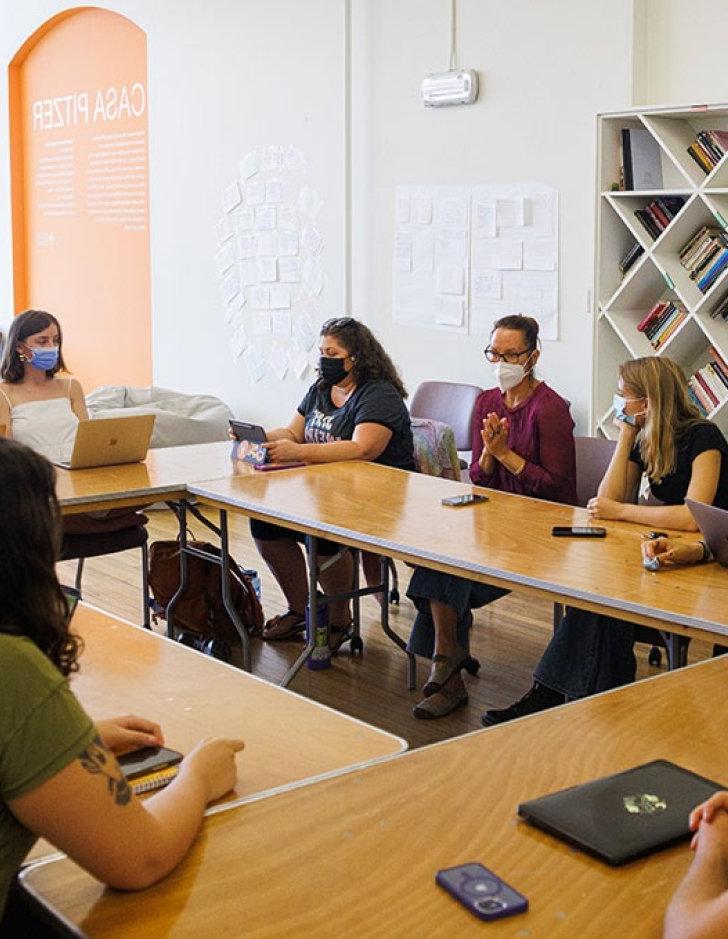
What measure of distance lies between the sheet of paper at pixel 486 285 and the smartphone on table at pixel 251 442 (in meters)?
1.96

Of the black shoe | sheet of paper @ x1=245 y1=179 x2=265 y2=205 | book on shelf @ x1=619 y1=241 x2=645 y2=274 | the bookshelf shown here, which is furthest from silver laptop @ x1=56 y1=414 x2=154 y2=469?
sheet of paper @ x1=245 y1=179 x2=265 y2=205

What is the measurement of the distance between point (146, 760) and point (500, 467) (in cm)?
251

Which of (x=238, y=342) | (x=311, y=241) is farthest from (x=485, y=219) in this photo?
(x=238, y=342)

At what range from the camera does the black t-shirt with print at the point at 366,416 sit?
4645 mm

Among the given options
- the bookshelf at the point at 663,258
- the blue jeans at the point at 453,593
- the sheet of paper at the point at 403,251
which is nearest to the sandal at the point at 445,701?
the blue jeans at the point at 453,593

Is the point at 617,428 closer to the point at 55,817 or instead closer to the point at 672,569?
the point at 672,569

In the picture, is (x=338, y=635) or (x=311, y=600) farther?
(x=338, y=635)

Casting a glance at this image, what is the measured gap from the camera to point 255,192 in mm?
7527

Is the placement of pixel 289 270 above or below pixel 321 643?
above

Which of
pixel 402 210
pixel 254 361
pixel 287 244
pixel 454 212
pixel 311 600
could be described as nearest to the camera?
pixel 311 600

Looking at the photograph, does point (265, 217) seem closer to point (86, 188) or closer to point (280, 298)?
point (280, 298)

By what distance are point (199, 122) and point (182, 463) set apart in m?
3.80

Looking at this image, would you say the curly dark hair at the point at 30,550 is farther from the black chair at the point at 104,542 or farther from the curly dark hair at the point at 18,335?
the curly dark hair at the point at 18,335

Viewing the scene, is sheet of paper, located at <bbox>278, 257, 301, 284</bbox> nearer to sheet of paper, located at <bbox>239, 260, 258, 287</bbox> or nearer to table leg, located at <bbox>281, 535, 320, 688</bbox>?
sheet of paper, located at <bbox>239, 260, 258, 287</bbox>
